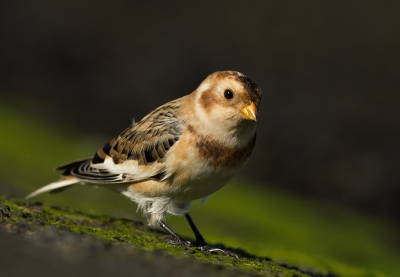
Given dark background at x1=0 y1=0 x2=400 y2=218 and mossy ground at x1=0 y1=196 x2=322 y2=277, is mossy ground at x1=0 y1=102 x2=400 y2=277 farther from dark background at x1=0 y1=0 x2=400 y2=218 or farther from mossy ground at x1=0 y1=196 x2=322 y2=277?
dark background at x1=0 y1=0 x2=400 y2=218

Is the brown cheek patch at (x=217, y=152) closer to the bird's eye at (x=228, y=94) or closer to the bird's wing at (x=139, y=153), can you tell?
the bird's wing at (x=139, y=153)

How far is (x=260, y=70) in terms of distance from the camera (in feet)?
74.6

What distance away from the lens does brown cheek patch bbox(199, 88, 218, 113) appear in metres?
6.91

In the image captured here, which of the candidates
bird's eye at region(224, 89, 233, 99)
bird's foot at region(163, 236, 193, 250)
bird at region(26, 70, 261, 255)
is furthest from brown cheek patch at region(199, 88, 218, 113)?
bird's foot at region(163, 236, 193, 250)

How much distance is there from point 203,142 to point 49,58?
751 inches

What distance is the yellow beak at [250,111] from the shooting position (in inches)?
260

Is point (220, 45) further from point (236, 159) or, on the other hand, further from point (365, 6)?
point (236, 159)

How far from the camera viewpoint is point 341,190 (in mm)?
17875

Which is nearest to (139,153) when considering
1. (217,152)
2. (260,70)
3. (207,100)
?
(207,100)

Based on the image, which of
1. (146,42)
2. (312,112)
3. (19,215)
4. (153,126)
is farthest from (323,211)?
(146,42)

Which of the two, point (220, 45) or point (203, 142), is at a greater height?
point (220, 45)

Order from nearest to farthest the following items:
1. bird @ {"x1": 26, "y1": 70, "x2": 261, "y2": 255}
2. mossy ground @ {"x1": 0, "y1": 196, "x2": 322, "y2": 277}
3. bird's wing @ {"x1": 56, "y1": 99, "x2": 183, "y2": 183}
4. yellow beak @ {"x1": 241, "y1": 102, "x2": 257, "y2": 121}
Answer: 1. mossy ground @ {"x1": 0, "y1": 196, "x2": 322, "y2": 277}
2. yellow beak @ {"x1": 241, "y1": 102, "x2": 257, "y2": 121}
3. bird @ {"x1": 26, "y1": 70, "x2": 261, "y2": 255}
4. bird's wing @ {"x1": 56, "y1": 99, "x2": 183, "y2": 183}

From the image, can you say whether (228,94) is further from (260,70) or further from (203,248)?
(260,70)

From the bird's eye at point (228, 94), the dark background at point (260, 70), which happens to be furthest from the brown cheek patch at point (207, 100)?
the dark background at point (260, 70)
